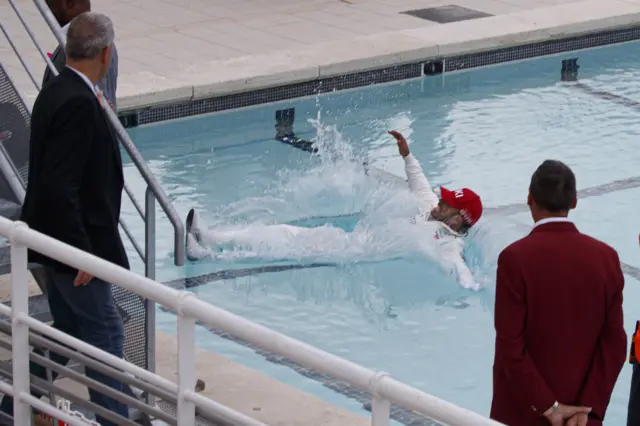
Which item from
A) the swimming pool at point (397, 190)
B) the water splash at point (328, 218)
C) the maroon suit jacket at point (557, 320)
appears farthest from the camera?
the water splash at point (328, 218)

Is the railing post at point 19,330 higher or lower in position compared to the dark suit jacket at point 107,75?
lower

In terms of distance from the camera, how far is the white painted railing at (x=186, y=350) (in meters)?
2.75

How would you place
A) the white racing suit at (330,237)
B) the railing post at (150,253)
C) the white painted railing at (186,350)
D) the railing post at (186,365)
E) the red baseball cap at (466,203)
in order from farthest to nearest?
the white racing suit at (330,237)
the red baseball cap at (466,203)
the railing post at (150,253)
the railing post at (186,365)
the white painted railing at (186,350)

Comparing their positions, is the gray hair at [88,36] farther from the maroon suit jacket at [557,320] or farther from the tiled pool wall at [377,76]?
the tiled pool wall at [377,76]

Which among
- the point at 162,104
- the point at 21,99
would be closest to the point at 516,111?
the point at 162,104

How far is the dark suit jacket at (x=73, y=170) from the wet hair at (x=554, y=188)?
1.49 m

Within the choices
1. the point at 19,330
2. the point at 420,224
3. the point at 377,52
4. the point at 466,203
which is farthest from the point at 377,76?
the point at 19,330

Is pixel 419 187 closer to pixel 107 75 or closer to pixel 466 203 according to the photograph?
pixel 466 203

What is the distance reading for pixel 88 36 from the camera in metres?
4.17

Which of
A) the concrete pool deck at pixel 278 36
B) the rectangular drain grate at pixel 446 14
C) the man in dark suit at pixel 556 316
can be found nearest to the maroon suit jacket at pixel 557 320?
the man in dark suit at pixel 556 316

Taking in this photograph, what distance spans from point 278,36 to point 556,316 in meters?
8.92

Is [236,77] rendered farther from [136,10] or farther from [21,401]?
[21,401]

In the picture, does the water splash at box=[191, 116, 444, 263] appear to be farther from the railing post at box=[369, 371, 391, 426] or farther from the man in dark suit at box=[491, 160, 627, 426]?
the railing post at box=[369, 371, 391, 426]

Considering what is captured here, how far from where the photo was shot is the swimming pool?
7191mm
